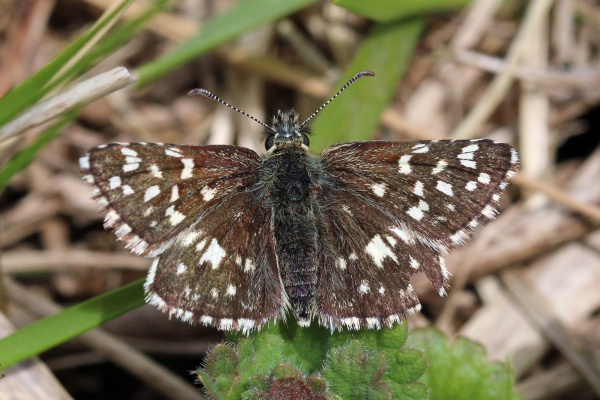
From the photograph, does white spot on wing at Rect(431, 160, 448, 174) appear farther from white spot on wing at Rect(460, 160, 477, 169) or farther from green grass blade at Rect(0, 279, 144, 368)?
green grass blade at Rect(0, 279, 144, 368)

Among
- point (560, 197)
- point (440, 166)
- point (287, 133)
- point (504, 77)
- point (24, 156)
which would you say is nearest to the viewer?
point (440, 166)

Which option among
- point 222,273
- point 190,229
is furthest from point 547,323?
point 190,229

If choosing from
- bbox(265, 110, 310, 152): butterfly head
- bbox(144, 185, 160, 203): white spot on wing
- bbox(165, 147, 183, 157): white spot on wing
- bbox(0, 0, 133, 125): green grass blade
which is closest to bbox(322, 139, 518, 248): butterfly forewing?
bbox(265, 110, 310, 152): butterfly head

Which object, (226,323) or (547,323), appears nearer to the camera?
(226,323)

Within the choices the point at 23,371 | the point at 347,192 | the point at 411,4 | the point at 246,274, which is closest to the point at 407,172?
the point at 347,192

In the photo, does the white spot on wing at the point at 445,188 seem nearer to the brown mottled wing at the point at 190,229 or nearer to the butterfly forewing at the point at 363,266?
the butterfly forewing at the point at 363,266

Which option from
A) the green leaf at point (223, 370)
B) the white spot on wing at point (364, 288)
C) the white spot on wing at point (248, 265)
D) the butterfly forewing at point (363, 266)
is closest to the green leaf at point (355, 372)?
the butterfly forewing at point (363, 266)

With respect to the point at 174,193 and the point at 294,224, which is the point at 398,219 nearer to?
the point at 294,224
